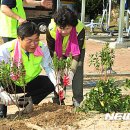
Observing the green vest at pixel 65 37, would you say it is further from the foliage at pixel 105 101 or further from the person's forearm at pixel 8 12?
the foliage at pixel 105 101

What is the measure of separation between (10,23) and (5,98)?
5.69 ft

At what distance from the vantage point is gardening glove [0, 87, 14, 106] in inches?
189

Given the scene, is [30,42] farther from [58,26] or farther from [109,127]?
[109,127]

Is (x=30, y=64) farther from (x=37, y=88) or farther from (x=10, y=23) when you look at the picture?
(x=10, y=23)

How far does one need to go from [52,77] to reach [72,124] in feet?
3.44

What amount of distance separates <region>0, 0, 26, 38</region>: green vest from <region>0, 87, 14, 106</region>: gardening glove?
1473 mm

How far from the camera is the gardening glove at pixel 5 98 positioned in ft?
15.7

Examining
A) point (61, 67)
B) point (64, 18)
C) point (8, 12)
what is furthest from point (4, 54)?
point (8, 12)

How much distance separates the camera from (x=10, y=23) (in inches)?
249

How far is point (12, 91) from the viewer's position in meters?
5.25

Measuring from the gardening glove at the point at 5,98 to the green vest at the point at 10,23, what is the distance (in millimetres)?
1473

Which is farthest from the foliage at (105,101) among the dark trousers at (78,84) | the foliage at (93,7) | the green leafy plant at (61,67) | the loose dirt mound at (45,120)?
the foliage at (93,7)

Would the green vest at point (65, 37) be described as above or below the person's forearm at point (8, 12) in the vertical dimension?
below

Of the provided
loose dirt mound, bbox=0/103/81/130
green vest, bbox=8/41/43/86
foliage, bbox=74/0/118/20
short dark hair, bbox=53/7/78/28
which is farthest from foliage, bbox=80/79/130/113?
foliage, bbox=74/0/118/20
